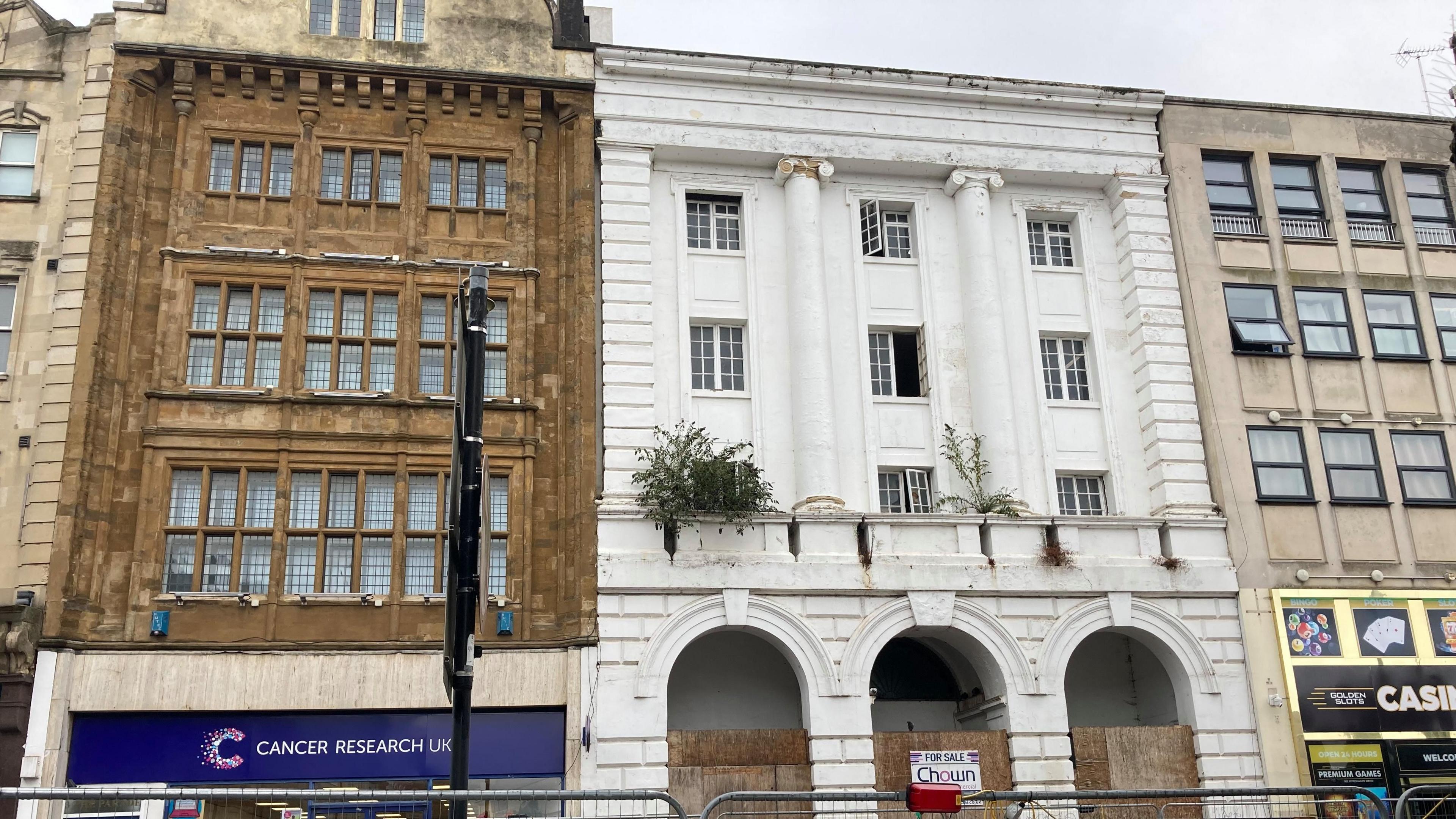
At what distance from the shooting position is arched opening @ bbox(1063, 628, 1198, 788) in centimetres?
2359

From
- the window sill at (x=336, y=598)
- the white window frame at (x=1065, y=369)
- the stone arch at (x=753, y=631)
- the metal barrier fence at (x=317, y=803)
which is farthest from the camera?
the white window frame at (x=1065, y=369)

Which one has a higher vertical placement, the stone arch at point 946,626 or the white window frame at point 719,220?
the white window frame at point 719,220

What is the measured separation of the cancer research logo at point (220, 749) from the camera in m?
21.2

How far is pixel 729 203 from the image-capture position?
2711cm

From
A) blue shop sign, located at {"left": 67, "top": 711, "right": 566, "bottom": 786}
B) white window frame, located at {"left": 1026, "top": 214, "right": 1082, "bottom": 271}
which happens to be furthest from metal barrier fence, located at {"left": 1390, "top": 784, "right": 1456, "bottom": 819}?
blue shop sign, located at {"left": 67, "top": 711, "right": 566, "bottom": 786}

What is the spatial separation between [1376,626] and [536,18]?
20295 mm

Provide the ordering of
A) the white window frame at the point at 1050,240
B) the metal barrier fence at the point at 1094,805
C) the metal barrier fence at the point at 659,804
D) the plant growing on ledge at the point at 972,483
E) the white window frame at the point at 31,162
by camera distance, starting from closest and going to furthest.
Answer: the metal barrier fence at the point at 659,804, the metal barrier fence at the point at 1094,805, the white window frame at the point at 31,162, the plant growing on ledge at the point at 972,483, the white window frame at the point at 1050,240

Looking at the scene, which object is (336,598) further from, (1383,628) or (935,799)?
(1383,628)

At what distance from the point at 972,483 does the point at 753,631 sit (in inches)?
210

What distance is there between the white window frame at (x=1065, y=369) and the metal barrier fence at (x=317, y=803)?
12.1m

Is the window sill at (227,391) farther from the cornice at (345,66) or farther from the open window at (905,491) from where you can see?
the open window at (905,491)

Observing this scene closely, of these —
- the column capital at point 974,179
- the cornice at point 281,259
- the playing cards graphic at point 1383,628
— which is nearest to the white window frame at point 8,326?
the cornice at point 281,259

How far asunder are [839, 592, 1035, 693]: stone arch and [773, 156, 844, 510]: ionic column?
7.23ft

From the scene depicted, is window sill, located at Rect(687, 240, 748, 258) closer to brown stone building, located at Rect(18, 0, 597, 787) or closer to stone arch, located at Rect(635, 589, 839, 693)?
brown stone building, located at Rect(18, 0, 597, 787)
